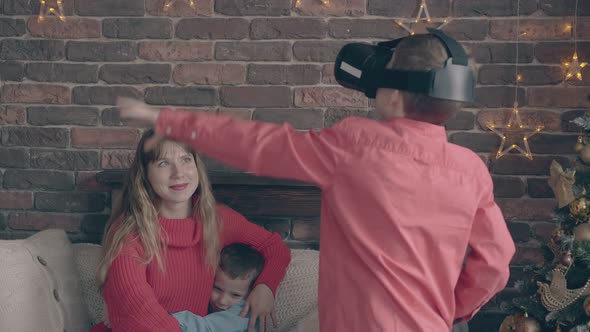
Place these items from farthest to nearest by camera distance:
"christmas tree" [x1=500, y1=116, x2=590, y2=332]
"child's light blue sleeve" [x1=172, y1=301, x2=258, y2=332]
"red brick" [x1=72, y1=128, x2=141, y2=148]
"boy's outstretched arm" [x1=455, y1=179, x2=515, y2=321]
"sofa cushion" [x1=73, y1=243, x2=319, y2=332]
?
"red brick" [x1=72, y1=128, x2=141, y2=148]
"sofa cushion" [x1=73, y1=243, x2=319, y2=332]
"christmas tree" [x1=500, y1=116, x2=590, y2=332]
"child's light blue sleeve" [x1=172, y1=301, x2=258, y2=332]
"boy's outstretched arm" [x1=455, y1=179, x2=515, y2=321]

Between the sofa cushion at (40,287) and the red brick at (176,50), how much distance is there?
76cm

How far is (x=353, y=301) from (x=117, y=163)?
1602mm

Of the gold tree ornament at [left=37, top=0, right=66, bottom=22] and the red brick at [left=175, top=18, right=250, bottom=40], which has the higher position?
the gold tree ornament at [left=37, top=0, right=66, bottom=22]

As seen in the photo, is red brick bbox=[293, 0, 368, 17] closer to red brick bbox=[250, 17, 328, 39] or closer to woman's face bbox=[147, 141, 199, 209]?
red brick bbox=[250, 17, 328, 39]

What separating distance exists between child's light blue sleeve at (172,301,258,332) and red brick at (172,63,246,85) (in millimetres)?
882

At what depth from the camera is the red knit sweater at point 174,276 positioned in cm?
215

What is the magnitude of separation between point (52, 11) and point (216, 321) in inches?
55.1

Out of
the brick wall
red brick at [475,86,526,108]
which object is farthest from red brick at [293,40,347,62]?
red brick at [475,86,526,108]

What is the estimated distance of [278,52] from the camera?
2820mm

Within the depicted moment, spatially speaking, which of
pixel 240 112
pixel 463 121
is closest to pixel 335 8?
pixel 240 112

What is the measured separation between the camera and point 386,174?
151cm

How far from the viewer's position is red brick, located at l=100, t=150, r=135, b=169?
2910mm

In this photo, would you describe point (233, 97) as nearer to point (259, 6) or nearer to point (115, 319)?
point (259, 6)

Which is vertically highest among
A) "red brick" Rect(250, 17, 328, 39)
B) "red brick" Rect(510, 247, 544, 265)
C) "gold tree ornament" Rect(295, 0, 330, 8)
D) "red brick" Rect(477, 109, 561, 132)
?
"gold tree ornament" Rect(295, 0, 330, 8)
